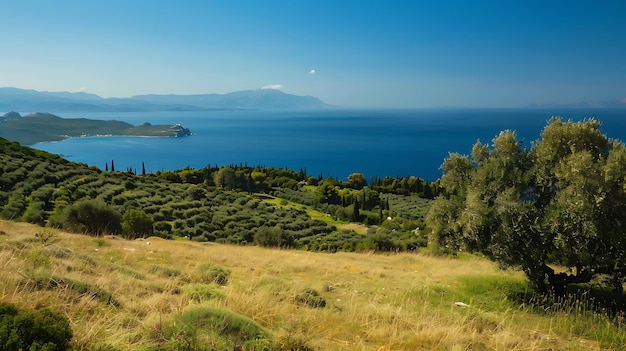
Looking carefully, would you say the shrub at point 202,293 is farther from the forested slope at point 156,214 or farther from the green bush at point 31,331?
the forested slope at point 156,214

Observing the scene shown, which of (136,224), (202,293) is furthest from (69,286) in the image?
(136,224)

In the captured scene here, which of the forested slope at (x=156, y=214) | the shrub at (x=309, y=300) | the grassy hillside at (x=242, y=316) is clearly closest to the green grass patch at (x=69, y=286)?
the grassy hillside at (x=242, y=316)

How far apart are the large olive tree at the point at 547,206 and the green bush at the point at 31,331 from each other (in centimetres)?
955

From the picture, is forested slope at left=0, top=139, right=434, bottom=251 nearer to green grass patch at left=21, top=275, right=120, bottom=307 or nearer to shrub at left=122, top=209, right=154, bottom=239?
shrub at left=122, top=209, right=154, bottom=239

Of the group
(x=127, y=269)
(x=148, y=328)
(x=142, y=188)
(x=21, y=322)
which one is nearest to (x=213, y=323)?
(x=148, y=328)

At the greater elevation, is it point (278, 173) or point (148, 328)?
point (148, 328)

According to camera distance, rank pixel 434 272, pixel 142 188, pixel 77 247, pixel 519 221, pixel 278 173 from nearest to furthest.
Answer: pixel 519 221, pixel 77 247, pixel 434 272, pixel 142 188, pixel 278 173

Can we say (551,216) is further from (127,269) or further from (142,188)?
(142,188)

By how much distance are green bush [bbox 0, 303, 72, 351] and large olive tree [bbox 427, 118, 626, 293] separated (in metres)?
9.55

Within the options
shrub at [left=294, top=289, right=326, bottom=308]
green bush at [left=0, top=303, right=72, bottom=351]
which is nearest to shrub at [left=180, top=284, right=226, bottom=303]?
shrub at [left=294, top=289, right=326, bottom=308]

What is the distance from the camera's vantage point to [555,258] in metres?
10.7

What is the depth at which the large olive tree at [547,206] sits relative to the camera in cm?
915

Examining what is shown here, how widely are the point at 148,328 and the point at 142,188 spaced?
1703 inches

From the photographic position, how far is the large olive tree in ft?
30.0
